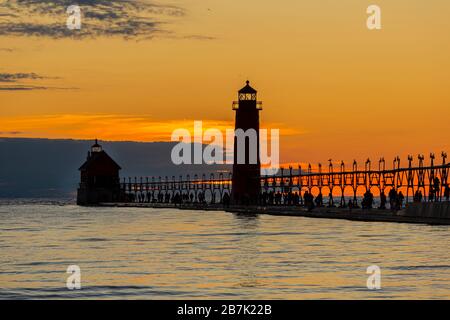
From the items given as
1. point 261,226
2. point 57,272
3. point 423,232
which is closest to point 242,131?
point 261,226

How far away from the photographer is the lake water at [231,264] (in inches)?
1166

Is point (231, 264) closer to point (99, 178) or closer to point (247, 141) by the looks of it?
point (247, 141)

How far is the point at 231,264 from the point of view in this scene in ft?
124

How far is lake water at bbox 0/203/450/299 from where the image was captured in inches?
1166

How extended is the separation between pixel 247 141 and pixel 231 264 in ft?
190

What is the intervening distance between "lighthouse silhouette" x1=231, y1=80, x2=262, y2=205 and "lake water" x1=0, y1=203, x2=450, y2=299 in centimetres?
3556

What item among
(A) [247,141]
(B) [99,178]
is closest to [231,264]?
(A) [247,141]

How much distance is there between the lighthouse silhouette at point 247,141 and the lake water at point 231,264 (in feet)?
117

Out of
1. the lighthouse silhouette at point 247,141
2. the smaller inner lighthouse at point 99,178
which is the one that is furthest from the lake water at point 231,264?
the smaller inner lighthouse at point 99,178

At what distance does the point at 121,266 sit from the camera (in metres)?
37.2

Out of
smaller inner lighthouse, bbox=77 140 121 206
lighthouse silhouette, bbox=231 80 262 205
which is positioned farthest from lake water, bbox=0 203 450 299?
smaller inner lighthouse, bbox=77 140 121 206

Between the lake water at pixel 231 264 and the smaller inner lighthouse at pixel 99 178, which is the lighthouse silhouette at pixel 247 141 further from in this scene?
the smaller inner lighthouse at pixel 99 178
